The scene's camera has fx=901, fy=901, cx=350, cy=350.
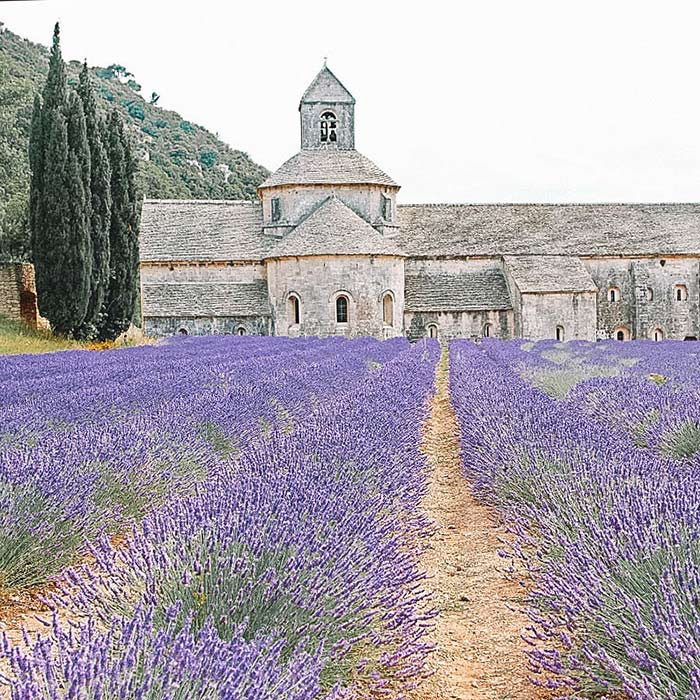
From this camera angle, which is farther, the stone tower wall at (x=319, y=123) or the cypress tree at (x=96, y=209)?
the stone tower wall at (x=319, y=123)

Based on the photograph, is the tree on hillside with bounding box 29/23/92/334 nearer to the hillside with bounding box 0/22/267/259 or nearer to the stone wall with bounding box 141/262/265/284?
the hillside with bounding box 0/22/267/259

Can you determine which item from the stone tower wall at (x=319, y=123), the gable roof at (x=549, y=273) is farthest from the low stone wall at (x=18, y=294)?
the gable roof at (x=549, y=273)

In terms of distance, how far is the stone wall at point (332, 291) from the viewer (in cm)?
2972

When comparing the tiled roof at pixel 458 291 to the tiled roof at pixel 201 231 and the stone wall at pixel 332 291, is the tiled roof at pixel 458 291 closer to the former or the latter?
the stone wall at pixel 332 291

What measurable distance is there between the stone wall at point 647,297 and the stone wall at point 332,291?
9237mm

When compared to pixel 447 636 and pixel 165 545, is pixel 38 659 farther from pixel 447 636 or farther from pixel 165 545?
pixel 447 636

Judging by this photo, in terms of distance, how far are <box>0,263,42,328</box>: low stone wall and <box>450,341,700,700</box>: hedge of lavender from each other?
1567 cm

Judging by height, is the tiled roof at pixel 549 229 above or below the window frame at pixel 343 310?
above

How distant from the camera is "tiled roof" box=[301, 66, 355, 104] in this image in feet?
112

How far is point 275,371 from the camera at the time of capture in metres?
10.6

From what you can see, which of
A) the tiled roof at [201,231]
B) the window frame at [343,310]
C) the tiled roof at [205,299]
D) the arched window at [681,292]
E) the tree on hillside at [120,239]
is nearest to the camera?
the tree on hillside at [120,239]

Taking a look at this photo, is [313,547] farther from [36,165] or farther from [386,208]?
[386,208]

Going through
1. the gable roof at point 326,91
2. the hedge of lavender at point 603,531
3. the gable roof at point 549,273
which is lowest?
the hedge of lavender at point 603,531

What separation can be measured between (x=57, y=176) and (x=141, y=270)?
1260 centimetres
